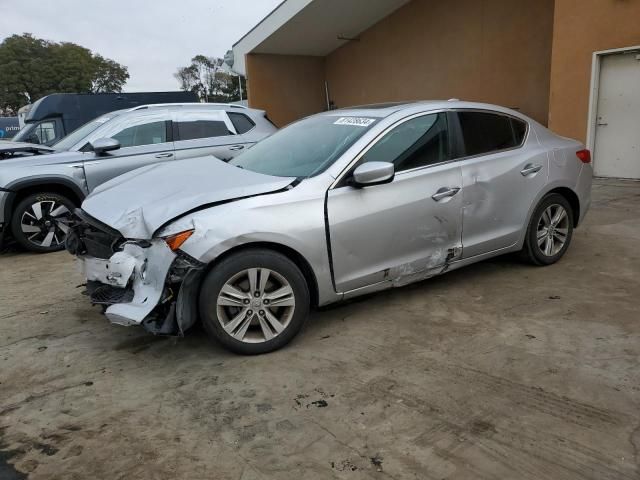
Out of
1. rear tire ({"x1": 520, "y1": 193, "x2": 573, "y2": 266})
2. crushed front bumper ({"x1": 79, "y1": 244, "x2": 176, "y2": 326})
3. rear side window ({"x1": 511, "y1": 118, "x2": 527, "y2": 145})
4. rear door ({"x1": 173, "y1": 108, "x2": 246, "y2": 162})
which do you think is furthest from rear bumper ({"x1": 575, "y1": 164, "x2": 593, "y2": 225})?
rear door ({"x1": 173, "y1": 108, "x2": 246, "y2": 162})

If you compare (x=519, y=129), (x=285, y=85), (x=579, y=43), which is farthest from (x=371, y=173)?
(x=285, y=85)

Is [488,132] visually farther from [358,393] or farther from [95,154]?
[95,154]

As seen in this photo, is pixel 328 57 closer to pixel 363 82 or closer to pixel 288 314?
pixel 363 82

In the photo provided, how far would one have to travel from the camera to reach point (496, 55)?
1245 cm

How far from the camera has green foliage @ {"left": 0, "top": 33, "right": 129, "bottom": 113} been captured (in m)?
55.5

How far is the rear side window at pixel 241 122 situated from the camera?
7703mm

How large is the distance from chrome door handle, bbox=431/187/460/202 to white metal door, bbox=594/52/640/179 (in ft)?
21.5

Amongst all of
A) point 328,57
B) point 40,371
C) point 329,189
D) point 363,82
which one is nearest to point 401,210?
point 329,189

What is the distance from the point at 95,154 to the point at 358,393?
5.28 meters

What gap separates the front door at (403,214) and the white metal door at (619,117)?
6.37m

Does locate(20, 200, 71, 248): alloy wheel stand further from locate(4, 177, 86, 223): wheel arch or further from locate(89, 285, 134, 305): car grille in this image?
locate(89, 285, 134, 305): car grille

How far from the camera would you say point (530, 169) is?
4.63 meters

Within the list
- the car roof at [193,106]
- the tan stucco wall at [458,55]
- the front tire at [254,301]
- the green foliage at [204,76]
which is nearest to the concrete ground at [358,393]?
the front tire at [254,301]

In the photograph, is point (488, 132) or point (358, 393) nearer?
point (358, 393)
